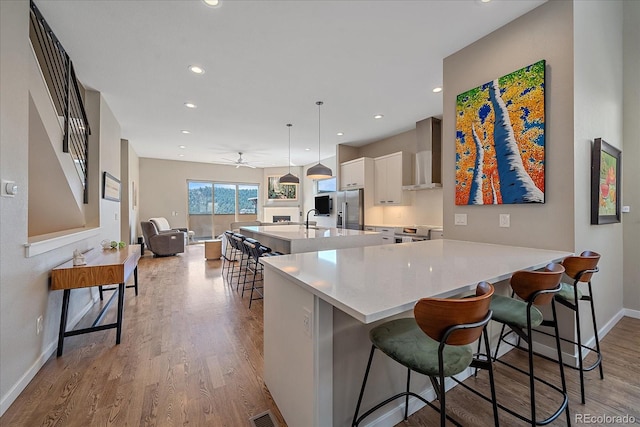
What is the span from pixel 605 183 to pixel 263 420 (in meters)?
3.27

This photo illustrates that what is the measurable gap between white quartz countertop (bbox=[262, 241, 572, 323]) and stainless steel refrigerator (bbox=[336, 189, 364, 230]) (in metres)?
3.82

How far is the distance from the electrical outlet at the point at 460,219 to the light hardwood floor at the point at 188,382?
120 cm

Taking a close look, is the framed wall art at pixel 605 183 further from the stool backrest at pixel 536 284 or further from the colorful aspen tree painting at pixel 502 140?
the stool backrest at pixel 536 284

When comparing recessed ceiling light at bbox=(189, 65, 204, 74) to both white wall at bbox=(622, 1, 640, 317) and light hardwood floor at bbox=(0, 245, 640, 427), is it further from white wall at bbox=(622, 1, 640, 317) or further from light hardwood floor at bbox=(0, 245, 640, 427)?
white wall at bbox=(622, 1, 640, 317)

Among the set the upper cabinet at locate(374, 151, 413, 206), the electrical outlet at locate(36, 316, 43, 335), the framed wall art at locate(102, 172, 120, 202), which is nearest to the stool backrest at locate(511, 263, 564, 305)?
the electrical outlet at locate(36, 316, 43, 335)

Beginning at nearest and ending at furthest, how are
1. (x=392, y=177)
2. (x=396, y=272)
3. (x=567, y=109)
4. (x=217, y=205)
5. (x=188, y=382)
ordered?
(x=396, y=272) < (x=188, y=382) < (x=567, y=109) < (x=392, y=177) < (x=217, y=205)

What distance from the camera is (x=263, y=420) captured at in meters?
1.50

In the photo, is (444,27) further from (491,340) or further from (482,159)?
(491,340)

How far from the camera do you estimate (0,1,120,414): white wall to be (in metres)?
1.61

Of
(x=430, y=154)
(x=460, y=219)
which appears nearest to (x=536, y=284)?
(x=460, y=219)

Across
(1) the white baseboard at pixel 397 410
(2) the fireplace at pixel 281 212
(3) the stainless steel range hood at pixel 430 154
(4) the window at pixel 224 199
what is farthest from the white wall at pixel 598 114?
(4) the window at pixel 224 199

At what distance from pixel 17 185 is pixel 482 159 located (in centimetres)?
365

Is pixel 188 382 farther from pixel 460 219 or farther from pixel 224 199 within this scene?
pixel 224 199

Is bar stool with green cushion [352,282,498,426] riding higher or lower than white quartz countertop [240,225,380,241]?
lower
